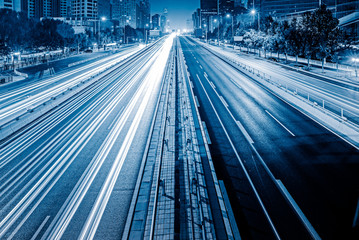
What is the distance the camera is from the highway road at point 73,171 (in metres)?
8.35

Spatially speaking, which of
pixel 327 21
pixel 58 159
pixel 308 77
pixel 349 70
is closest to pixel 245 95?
pixel 308 77

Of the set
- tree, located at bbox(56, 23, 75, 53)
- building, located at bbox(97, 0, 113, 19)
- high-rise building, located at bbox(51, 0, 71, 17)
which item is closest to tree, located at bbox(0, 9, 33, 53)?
tree, located at bbox(56, 23, 75, 53)

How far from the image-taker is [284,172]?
1113cm

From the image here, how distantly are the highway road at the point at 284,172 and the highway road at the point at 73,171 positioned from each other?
458cm

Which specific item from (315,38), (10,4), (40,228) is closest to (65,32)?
(10,4)

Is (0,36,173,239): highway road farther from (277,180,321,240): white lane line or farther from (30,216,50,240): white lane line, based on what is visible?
(277,180,321,240): white lane line

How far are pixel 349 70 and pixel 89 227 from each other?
42.2 m

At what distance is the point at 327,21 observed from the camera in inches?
1630

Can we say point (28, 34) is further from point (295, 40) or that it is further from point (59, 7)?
point (59, 7)

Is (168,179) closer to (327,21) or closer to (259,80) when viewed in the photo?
(259,80)

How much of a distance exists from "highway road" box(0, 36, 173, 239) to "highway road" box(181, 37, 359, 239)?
458 cm

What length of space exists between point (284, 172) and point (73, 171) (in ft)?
32.3

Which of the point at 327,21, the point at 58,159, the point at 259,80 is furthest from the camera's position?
the point at 327,21

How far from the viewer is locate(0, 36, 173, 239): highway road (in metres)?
8.35
